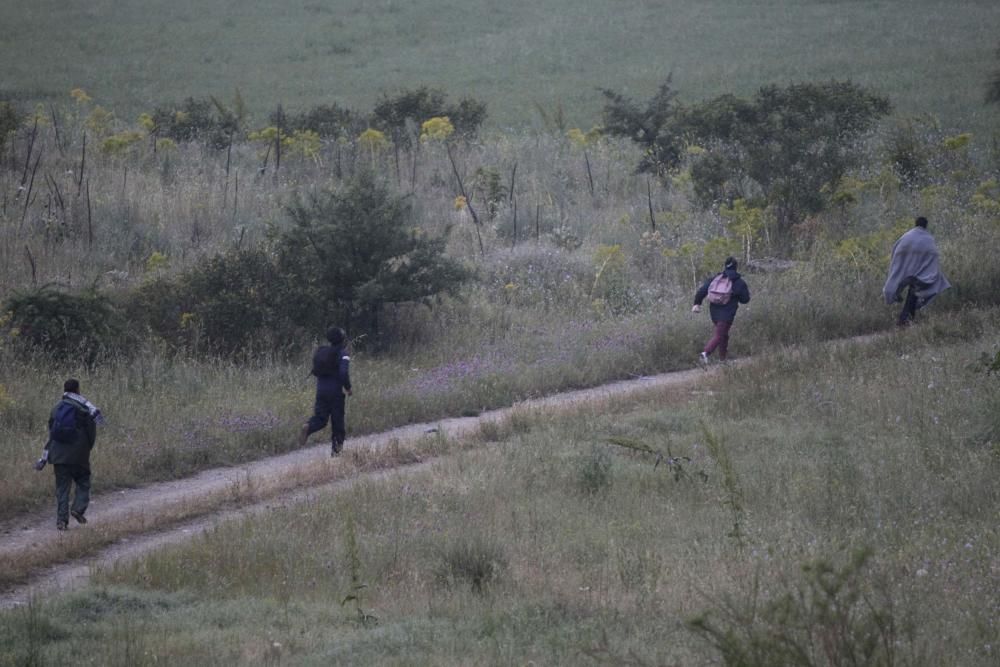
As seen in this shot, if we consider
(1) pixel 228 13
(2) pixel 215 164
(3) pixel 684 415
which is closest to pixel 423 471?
(3) pixel 684 415

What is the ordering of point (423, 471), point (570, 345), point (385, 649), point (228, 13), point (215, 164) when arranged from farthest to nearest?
point (228, 13) < point (215, 164) < point (570, 345) < point (423, 471) < point (385, 649)

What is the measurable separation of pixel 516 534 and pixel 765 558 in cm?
219

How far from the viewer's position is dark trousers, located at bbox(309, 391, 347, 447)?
44.0ft

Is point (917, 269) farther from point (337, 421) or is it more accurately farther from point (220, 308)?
point (220, 308)

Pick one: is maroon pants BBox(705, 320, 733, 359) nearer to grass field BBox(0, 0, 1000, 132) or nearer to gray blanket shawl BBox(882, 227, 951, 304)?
gray blanket shawl BBox(882, 227, 951, 304)

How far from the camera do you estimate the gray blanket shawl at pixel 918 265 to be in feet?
58.0

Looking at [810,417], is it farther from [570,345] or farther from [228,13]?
[228,13]

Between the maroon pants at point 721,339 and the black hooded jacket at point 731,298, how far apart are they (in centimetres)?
9

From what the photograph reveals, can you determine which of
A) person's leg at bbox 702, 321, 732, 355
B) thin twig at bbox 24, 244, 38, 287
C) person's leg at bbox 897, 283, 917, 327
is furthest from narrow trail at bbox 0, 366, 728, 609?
thin twig at bbox 24, 244, 38, 287

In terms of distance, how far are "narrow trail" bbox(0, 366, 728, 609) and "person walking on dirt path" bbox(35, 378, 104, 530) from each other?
0.20 m

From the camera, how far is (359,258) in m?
18.2

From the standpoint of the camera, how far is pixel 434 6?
67.5 metres

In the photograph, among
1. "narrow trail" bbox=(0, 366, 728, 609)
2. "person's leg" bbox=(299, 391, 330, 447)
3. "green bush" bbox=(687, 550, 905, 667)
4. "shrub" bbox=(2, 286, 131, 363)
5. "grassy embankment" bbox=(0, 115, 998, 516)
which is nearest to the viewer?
"green bush" bbox=(687, 550, 905, 667)

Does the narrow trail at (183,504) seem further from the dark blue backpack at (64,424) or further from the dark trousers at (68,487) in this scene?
the dark blue backpack at (64,424)
